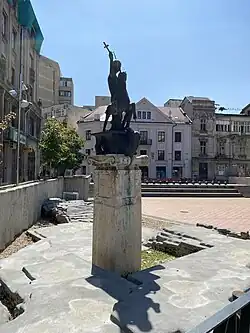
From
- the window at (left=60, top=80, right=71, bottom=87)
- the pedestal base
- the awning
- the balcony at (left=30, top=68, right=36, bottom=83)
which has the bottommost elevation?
the pedestal base

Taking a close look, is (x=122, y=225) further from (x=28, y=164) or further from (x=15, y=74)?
(x=28, y=164)

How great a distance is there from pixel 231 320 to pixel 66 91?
59598 millimetres

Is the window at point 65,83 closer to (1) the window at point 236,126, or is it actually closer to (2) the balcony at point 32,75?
(2) the balcony at point 32,75

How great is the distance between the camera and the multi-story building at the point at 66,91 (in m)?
57.4

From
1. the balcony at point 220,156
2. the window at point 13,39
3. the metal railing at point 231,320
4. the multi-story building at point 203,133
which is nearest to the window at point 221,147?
the balcony at point 220,156

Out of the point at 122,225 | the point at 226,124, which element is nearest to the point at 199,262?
the point at 122,225

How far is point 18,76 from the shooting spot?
26.6m

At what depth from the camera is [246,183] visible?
99.4ft

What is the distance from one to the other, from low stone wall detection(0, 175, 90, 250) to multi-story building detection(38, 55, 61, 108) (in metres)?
39.5

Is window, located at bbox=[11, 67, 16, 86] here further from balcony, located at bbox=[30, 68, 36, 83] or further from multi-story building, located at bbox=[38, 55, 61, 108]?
multi-story building, located at bbox=[38, 55, 61, 108]

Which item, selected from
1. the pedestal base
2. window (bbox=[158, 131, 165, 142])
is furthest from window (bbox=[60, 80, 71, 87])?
the pedestal base

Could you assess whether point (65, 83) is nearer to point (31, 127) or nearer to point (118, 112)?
point (31, 127)

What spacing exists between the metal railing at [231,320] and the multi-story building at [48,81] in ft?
169

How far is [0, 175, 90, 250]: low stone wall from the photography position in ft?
23.8
